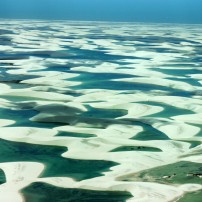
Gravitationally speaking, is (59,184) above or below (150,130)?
below

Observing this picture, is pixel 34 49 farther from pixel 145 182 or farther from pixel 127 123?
pixel 145 182

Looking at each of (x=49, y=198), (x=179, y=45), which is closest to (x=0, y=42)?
(x=179, y=45)

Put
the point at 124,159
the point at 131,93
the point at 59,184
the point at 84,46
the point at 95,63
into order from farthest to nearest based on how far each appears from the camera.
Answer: the point at 84,46
the point at 95,63
the point at 131,93
the point at 124,159
the point at 59,184

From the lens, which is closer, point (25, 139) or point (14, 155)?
point (14, 155)

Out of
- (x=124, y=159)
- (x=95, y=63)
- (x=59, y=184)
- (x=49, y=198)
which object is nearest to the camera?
(x=49, y=198)

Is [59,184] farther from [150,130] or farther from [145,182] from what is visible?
[150,130]

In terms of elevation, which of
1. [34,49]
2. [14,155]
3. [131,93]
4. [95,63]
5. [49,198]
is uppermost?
[34,49]
